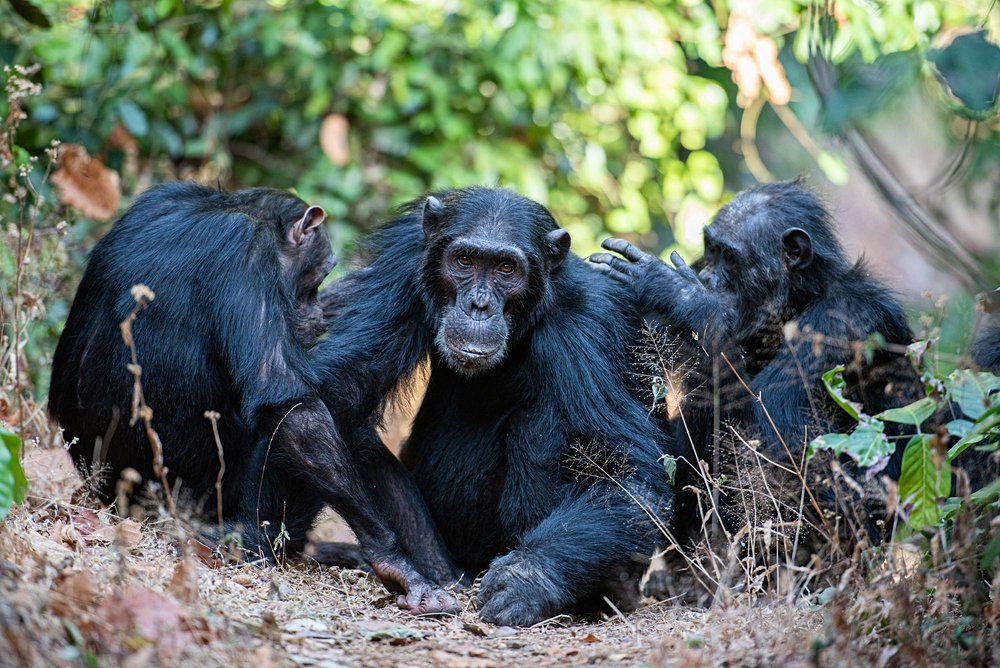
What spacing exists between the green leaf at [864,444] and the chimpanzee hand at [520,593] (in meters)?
1.66

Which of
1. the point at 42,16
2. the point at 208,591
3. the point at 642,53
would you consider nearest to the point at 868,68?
the point at 208,591

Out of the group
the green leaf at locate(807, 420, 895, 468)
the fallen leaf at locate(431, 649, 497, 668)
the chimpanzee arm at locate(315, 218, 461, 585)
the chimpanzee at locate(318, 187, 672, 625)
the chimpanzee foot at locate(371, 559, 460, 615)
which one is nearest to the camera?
the fallen leaf at locate(431, 649, 497, 668)

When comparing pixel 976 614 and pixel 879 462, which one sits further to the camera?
pixel 879 462

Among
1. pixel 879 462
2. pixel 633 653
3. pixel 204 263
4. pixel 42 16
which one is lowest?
pixel 633 653

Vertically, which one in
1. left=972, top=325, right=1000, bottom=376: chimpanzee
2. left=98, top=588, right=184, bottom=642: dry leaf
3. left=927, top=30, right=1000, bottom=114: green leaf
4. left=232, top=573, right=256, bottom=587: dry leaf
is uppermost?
left=927, top=30, right=1000, bottom=114: green leaf

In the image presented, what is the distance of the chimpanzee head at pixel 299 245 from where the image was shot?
7109mm

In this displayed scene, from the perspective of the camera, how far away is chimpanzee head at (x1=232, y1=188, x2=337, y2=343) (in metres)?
7.11

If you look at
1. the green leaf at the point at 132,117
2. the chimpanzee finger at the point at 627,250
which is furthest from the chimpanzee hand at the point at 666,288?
the green leaf at the point at 132,117

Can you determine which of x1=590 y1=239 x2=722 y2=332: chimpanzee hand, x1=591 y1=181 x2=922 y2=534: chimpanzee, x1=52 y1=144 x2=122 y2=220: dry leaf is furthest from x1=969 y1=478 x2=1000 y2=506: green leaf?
x1=52 y1=144 x2=122 y2=220: dry leaf

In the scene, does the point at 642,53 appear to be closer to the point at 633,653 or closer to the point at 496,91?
the point at 496,91

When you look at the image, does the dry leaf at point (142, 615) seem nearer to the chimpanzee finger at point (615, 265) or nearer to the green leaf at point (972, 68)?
the green leaf at point (972, 68)

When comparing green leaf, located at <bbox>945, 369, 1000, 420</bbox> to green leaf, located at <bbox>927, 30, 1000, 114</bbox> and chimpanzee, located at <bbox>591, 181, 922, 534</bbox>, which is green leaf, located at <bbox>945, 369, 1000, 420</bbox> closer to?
chimpanzee, located at <bbox>591, 181, 922, 534</bbox>

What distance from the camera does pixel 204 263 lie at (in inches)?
256

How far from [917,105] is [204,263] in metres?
4.06
